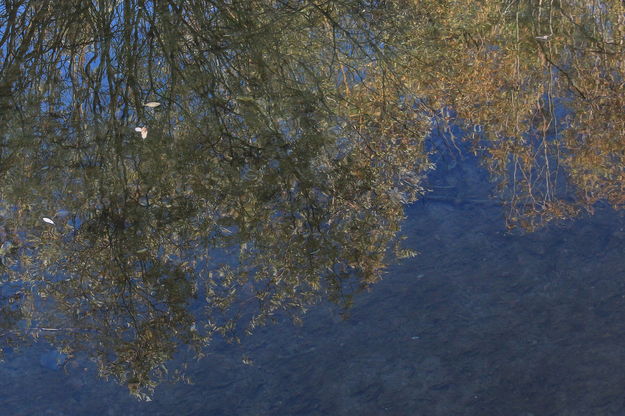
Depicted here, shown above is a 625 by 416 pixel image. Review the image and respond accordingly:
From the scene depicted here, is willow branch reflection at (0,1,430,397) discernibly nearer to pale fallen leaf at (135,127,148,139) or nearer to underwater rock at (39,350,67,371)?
pale fallen leaf at (135,127,148,139)

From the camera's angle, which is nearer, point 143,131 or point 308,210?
point 308,210

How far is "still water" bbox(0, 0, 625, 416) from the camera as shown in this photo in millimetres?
2922

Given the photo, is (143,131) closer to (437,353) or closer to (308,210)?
(308,210)

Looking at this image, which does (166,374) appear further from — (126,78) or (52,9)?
(52,9)

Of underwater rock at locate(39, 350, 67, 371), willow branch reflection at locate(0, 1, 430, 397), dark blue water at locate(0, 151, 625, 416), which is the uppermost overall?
willow branch reflection at locate(0, 1, 430, 397)

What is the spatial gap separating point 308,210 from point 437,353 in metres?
0.86

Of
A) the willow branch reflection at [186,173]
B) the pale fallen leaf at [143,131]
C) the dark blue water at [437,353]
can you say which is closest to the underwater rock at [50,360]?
the dark blue water at [437,353]

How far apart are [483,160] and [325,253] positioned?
1255 mm

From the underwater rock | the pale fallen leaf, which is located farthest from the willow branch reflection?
the underwater rock

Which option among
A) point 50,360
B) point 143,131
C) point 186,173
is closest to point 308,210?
point 186,173

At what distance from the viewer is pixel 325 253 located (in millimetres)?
2891

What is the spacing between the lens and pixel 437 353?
312 cm

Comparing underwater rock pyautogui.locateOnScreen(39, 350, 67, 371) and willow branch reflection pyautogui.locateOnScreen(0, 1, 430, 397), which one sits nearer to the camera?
willow branch reflection pyautogui.locateOnScreen(0, 1, 430, 397)

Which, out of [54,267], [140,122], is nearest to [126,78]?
[140,122]
